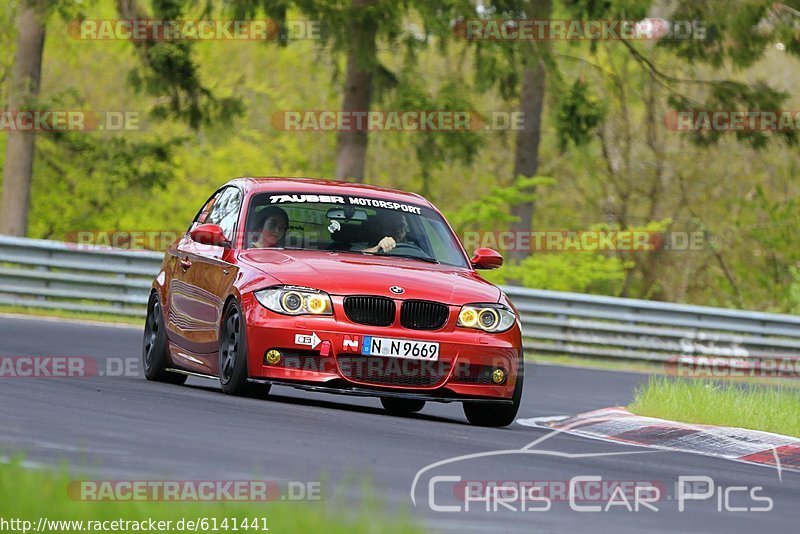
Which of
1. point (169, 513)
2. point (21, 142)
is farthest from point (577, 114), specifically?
point (169, 513)

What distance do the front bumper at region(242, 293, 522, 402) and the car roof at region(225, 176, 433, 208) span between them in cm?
160

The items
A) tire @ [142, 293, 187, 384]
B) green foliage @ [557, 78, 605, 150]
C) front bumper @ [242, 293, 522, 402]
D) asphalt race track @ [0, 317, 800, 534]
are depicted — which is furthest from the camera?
green foliage @ [557, 78, 605, 150]

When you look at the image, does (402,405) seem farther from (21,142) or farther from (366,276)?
(21,142)

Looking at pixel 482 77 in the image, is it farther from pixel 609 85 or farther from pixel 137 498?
pixel 137 498

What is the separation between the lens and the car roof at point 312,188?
1217 cm

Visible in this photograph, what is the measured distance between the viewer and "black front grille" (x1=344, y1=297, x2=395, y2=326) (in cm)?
1065

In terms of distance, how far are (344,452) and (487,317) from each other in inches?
116

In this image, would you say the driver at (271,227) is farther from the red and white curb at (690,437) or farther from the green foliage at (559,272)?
the green foliage at (559,272)

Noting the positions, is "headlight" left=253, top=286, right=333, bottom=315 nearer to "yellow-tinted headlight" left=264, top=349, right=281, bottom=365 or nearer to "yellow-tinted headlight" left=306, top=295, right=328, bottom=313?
"yellow-tinted headlight" left=306, top=295, right=328, bottom=313

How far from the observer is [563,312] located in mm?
23578

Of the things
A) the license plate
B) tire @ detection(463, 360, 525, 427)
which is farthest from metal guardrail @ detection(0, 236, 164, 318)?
the license plate

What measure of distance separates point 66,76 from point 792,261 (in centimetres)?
2038

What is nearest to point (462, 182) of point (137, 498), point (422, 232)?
point (422, 232)

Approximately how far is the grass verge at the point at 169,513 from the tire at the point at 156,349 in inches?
263
